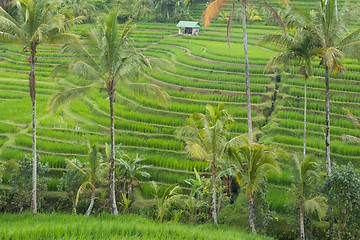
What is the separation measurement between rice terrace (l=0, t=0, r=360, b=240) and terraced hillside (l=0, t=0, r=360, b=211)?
2.7 inches

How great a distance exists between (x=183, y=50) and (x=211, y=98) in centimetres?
994

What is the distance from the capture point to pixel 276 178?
1345 centimetres

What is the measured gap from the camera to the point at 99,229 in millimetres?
9273

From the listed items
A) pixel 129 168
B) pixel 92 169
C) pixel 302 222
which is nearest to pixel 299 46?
pixel 302 222

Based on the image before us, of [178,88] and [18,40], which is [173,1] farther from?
[18,40]

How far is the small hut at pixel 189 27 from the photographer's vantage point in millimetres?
31875

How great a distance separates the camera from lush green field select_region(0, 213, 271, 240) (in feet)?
28.5

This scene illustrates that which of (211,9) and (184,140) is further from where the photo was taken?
(211,9)

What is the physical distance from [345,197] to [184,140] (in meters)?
5.15

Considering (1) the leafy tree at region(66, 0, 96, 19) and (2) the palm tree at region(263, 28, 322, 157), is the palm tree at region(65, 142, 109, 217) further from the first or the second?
(1) the leafy tree at region(66, 0, 96, 19)

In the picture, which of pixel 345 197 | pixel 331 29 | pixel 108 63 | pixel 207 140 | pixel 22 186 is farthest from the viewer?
pixel 22 186

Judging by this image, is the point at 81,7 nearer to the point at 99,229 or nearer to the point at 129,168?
the point at 129,168

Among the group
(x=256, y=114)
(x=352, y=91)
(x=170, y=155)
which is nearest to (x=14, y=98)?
(x=170, y=155)

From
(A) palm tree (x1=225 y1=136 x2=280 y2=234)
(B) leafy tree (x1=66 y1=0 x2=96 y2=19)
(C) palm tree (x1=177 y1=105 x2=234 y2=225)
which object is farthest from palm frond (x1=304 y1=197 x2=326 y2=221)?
(B) leafy tree (x1=66 y1=0 x2=96 y2=19)
